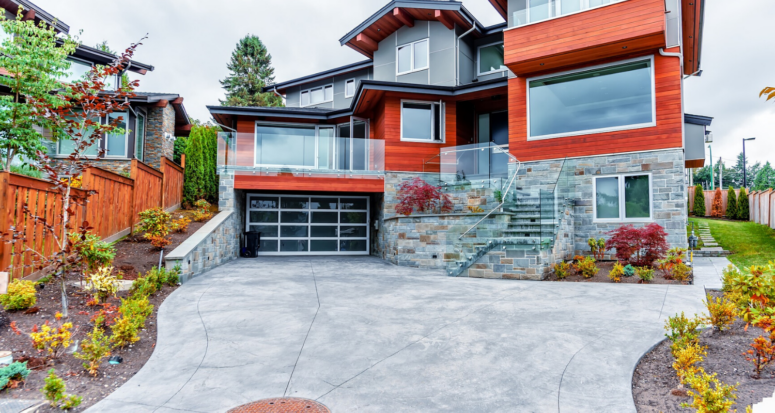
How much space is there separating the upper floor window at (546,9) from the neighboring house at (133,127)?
12.6 metres

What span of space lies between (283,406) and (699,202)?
27.2 metres

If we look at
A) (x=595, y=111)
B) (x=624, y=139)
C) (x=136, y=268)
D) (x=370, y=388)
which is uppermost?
(x=595, y=111)

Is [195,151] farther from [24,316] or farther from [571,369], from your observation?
[571,369]

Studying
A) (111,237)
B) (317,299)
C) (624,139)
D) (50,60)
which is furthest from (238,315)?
(624,139)

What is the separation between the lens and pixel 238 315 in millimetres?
5691

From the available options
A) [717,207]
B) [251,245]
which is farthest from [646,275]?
[717,207]

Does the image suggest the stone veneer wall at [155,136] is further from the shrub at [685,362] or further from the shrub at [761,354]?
the shrub at [761,354]

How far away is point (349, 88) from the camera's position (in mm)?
20703

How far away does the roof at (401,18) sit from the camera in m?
A: 15.1

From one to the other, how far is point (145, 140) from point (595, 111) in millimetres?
15430

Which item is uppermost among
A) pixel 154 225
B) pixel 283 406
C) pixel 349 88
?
pixel 349 88

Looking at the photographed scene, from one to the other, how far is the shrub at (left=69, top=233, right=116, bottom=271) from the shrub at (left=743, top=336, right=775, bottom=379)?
6.70 meters

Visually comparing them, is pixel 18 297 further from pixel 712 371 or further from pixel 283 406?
pixel 712 371

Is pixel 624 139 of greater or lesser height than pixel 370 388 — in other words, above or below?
above
